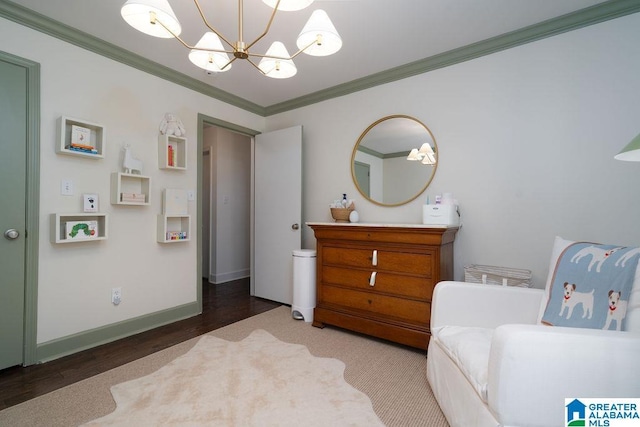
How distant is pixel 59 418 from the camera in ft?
4.94

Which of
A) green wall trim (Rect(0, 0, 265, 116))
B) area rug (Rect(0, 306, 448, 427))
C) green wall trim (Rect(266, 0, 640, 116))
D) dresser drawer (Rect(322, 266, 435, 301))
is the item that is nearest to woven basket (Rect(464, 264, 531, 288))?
dresser drawer (Rect(322, 266, 435, 301))

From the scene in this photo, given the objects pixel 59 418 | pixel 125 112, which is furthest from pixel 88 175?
pixel 59 418

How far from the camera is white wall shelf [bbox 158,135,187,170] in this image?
9.21 ft

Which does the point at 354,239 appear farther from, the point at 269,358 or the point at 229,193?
the point at 229,193

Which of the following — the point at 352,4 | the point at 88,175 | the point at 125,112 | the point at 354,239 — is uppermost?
the point at 352,4

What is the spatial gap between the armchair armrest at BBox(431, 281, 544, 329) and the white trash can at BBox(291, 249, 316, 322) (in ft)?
4.77

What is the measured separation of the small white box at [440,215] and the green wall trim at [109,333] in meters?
2.54

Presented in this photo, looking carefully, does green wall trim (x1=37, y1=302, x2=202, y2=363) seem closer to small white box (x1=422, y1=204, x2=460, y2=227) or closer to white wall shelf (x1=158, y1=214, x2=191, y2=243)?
white wall shelf (x1=158, y1=214, x2=191, y2=243)

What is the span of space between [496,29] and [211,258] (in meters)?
4.46

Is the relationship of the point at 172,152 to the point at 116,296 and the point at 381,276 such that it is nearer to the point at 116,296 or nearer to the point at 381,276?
the point at 116,296

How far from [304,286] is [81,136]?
2290 mm

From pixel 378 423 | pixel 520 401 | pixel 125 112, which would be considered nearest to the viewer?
pixel 520 401

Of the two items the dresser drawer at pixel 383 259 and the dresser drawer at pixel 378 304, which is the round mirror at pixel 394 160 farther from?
the dresser drawer at pixel 378 304

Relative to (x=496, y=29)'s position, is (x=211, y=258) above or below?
below
